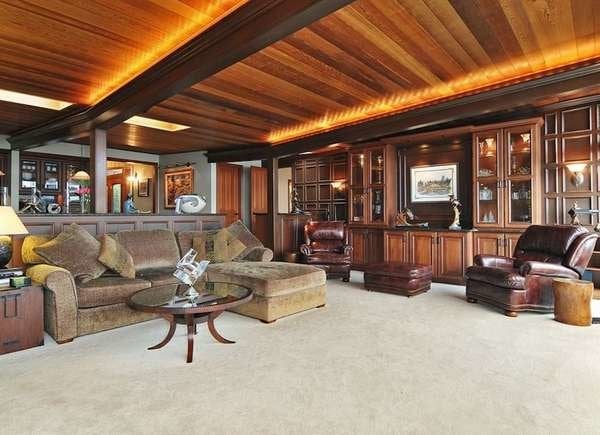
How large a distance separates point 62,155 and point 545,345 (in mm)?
8276

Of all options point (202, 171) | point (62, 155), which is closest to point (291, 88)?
point (202, 171)

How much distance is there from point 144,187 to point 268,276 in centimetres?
647

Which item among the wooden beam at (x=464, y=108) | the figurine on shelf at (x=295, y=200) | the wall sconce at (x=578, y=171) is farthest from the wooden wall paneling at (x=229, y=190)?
the wall sconce at (x=578, y=171)

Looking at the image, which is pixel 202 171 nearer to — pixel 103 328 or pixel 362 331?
pixel 103 328

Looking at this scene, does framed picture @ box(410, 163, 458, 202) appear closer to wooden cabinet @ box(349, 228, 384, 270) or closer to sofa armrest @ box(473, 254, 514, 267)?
wooden cabinet @ box(349, 228, 384, 270)

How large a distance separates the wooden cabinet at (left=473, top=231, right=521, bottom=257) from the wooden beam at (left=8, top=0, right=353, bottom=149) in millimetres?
4386

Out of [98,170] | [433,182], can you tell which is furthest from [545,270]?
[98,170]

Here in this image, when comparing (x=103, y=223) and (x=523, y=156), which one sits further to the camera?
(x=523, y=156)

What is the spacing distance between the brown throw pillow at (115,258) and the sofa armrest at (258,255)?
1.59 m

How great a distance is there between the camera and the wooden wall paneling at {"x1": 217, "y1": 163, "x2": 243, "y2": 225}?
27.1 ft

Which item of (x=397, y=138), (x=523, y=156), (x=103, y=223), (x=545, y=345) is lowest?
(x=545, y=345)

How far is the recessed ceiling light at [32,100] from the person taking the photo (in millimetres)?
4445

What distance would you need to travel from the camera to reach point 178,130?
6.14 meters

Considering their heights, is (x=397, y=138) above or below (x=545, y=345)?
above
